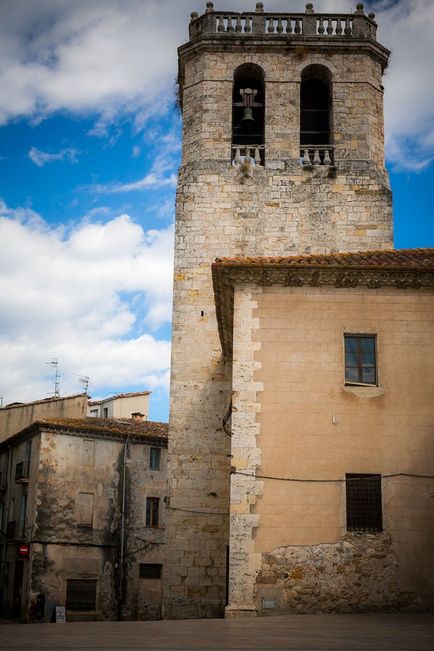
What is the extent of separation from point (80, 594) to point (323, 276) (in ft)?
65.6

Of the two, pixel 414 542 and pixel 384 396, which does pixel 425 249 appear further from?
pixel 414 542

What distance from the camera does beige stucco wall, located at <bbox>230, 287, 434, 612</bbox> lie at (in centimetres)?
1245

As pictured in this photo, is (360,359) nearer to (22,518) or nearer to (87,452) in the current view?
(87,452)

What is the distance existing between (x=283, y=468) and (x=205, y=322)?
7.35m

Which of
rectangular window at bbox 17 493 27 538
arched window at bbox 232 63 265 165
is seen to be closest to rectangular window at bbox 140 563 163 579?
rectangular window at bbox 17 493 27 538

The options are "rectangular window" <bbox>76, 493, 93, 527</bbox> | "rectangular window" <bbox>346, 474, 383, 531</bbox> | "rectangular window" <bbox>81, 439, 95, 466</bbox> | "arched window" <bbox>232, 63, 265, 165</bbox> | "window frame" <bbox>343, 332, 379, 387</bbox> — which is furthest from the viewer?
"rectangular window" <bbox>81, 439, 95, 466</bbox>

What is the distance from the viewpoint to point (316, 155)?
21.3m

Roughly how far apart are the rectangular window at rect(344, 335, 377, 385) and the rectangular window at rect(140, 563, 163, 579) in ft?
66.0

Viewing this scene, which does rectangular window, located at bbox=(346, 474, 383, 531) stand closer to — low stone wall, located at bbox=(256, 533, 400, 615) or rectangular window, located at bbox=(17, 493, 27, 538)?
low stone wall, located at bbox=(256, 533, 400, 615)

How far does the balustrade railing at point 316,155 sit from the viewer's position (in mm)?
21203

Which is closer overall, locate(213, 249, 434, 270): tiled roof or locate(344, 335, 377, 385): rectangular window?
locate(344, 335, 377, 385): rectangular window

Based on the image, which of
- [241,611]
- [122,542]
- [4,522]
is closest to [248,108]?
[241,611]

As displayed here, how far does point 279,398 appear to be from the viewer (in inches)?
530

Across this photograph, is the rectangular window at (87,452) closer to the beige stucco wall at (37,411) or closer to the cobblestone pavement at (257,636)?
the beige stucco wall at (37,411)
